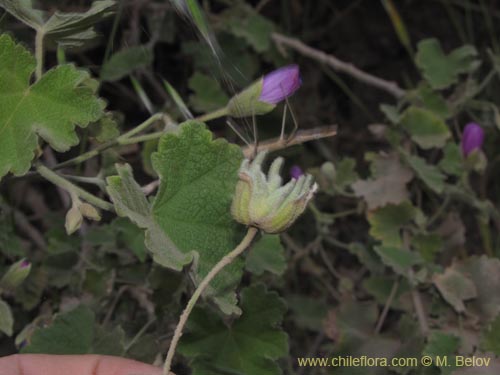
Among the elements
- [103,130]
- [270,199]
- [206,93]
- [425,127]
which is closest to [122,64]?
[206,93]

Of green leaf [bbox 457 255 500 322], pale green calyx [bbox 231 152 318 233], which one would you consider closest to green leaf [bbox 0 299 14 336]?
pale green calyx [bbox 231 152 318 233]

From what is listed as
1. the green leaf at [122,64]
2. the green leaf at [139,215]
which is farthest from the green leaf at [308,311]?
the green leaf at [139,215]

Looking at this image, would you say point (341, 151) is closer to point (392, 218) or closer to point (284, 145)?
point (392, 218)

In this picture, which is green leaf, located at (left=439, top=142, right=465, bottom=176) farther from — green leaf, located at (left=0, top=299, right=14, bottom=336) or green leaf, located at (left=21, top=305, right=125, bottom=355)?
green leaf, located at (left=0, top=299, right=14, bottom=336)

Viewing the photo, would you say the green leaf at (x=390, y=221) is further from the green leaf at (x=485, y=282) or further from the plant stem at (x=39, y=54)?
the plant stem at (x=39, y=54)

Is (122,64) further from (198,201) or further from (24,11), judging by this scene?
(198,201)

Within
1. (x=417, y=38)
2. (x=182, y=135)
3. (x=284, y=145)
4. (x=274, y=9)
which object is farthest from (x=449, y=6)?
(x=182, y=135)
